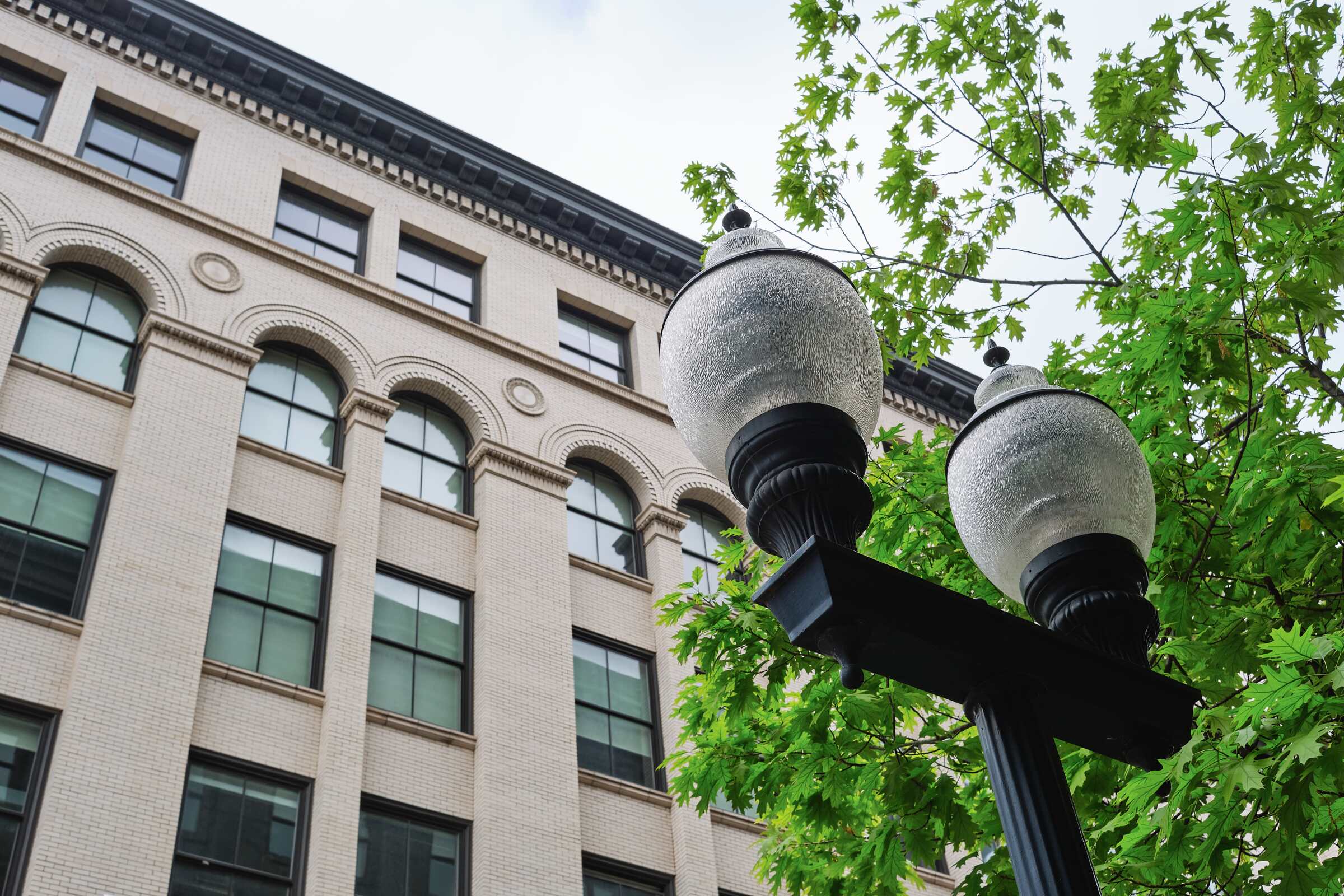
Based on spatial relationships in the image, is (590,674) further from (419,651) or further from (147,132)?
(147,132)

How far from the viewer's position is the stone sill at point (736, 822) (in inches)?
715

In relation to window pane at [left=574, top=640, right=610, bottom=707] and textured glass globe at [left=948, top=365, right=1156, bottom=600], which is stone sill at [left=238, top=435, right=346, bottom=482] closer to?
window pane at [left=574, top=640, right=610, bottom=707]

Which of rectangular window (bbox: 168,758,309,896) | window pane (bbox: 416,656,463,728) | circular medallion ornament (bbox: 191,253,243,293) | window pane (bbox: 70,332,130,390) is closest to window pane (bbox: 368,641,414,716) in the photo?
window pane (bbox: 416,656,463,728)

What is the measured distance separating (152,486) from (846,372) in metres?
14.1

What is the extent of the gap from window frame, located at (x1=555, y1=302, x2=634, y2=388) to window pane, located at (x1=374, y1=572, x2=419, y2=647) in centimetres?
691

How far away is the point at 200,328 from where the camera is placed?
1831cm

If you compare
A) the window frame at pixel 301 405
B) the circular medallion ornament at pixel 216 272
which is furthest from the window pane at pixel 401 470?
the circular medallion ornament at pixel 216 272

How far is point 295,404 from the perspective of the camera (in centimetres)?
1919

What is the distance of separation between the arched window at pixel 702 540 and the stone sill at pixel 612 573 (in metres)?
0.96

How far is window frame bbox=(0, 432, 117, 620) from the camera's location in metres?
14.7

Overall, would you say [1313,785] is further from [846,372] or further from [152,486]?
[152,486]

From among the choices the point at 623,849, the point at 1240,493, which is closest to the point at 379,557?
the point at 623,849

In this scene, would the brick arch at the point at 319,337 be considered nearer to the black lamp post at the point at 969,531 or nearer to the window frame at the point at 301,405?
the window frame at the point at 301,405

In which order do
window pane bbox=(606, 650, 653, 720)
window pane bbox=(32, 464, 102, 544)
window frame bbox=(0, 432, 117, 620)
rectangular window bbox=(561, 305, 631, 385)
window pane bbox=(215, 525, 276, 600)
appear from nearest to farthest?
window frame bbox=(0, 432, 117, 620), window pane bbox=(32, 464, 102, 544), window pane bbox=(215, 525, 276, 600), window pane bbox=(606, 650, 653, 720), rectangular window bbox=(561, 305, 631, 385)
